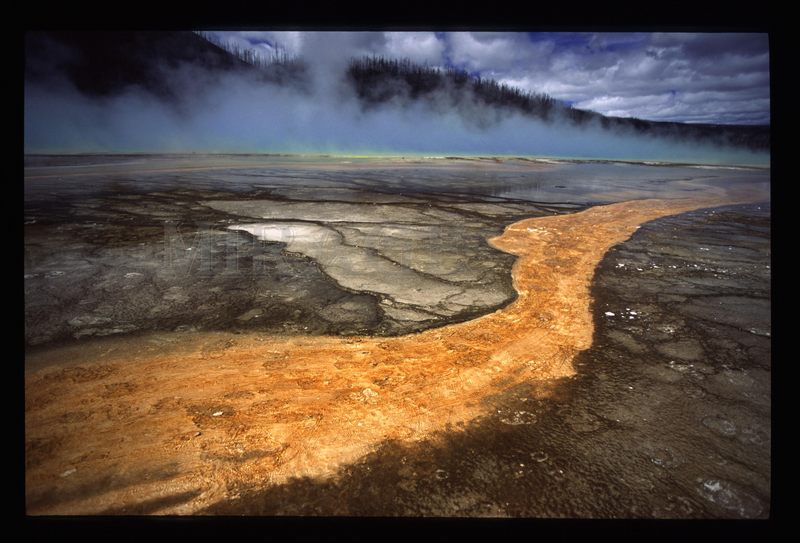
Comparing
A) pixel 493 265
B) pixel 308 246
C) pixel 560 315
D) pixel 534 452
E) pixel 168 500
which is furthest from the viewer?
pixel 308 246

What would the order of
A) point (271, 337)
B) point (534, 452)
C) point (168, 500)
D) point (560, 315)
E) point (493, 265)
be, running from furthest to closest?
1. point (493, 265)
2. point (560, 315)
3. point (271, 337)
4. point (534, 452)
5. point (168, 500)

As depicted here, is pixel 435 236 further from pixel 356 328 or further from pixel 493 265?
pixel 356 328

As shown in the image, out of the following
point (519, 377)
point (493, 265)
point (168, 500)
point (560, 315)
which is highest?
point (493, 265)

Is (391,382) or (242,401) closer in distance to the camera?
(242,401)
